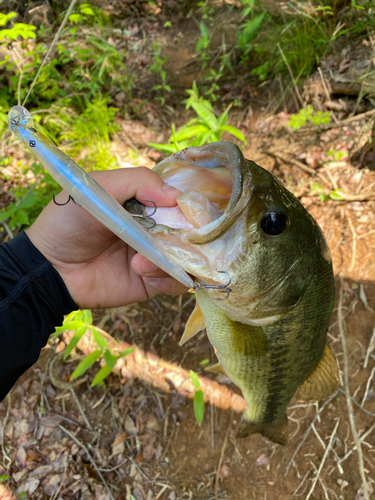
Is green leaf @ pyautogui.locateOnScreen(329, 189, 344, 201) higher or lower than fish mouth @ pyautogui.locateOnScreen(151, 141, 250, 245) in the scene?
lower

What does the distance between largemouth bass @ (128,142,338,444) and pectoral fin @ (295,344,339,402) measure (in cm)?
15

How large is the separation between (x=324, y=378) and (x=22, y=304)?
1651mm

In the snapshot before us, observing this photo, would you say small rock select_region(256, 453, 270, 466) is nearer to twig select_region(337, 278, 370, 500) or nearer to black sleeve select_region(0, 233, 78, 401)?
twig select_region(337, 278, 370, 500)

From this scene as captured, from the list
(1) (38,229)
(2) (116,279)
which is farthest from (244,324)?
(1) (38,229)

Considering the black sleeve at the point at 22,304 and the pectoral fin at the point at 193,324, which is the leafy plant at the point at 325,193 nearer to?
the pectoral fin at the point at 193,324

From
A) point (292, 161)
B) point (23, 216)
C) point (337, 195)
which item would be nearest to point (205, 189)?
point (23, 216)

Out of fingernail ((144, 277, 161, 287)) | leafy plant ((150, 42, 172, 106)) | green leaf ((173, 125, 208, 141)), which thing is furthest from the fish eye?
leafy plant ((150, 42, 172, 106))

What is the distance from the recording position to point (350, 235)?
126 inches

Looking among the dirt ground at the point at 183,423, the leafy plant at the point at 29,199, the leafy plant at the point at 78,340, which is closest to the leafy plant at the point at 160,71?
the leafy plant at the point at 29,199

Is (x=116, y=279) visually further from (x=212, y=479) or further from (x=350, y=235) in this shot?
(x=350, y=235)

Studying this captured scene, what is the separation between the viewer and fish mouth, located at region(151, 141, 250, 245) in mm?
1102

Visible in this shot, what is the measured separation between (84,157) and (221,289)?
320 centimetres

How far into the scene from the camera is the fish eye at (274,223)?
3.82 ft

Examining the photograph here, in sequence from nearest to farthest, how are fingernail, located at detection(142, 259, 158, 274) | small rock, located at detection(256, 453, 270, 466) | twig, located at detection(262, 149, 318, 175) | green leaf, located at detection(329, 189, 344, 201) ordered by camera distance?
fingernail, located at detection(142, 259, 158, 274)
small rock, located at detection(256, 453, 270, 466)
green leaf, located at detection(329, 189, 344, 201)
twig, located at detection(262, 149, 318, 175)
